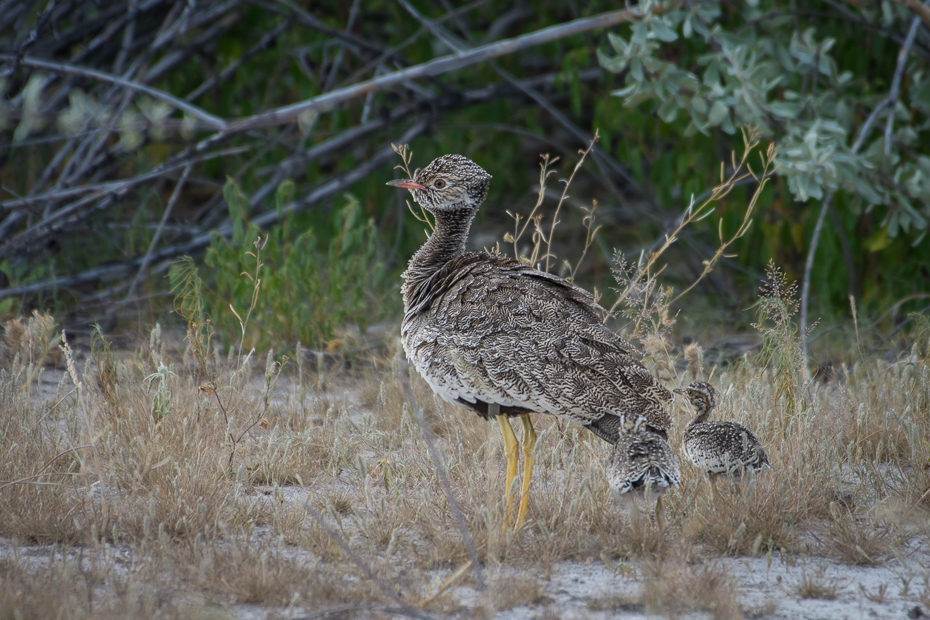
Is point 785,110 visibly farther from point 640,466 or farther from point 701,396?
point 640,466

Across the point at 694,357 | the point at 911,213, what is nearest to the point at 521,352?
the point at 694,357

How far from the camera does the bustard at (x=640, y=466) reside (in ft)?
10.4

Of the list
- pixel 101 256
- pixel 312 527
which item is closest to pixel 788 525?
pixel 312 527

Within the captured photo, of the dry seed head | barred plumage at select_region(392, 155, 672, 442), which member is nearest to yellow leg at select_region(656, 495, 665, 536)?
barred plumage at select_region(392, 155, 672, 442)

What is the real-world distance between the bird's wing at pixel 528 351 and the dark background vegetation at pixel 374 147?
56.8 inches

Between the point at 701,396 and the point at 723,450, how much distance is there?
373 millimetres

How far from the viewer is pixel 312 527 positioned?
3586mm

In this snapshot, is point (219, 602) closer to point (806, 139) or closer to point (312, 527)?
point (312, 527)

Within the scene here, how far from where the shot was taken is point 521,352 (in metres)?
3.49

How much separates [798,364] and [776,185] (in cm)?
320

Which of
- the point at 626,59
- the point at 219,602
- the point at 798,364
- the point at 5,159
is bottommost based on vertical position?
the point at 219,602

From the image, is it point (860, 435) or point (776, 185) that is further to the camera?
point (776, 185)

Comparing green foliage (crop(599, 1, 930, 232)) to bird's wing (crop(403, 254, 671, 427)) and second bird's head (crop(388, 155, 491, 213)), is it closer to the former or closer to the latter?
second bird's head (crop(388, 155, 491, 213))

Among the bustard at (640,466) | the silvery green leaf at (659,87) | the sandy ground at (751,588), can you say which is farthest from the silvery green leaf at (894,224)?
the bustard at (640,466)
